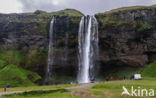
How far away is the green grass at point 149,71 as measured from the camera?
6288 cm

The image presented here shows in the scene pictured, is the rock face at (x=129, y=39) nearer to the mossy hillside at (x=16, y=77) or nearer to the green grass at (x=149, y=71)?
the green grass at (x=149, y=71)

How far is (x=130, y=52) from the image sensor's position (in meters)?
73.2

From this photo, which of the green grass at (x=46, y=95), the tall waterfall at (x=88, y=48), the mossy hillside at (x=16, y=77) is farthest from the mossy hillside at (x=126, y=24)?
the green grass at (x=46, y=95)

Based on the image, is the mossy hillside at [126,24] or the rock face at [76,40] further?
the rock face at [76,40]

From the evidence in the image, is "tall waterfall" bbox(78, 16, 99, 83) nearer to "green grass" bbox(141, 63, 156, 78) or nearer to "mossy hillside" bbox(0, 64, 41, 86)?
"mossy hillside" bbox(0, 64, 41, 86)

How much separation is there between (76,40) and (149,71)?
93.6 feet

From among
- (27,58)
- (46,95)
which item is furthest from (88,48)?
(46,95)

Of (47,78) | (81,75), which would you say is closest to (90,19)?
(81,75)

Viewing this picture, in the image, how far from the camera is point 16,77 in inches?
2623

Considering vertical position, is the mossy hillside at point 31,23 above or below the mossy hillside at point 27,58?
above

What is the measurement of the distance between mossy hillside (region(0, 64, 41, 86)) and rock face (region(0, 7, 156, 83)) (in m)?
6.12

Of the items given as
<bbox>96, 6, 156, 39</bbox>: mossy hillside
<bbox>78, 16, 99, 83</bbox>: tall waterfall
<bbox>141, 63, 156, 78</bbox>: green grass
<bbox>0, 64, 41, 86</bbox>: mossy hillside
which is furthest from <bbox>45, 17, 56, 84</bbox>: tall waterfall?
<bbox>141, 63, 156, 78</bbox>: green grass

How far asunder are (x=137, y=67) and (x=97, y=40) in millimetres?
17343

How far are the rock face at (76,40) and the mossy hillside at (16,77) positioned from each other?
20.1ft
